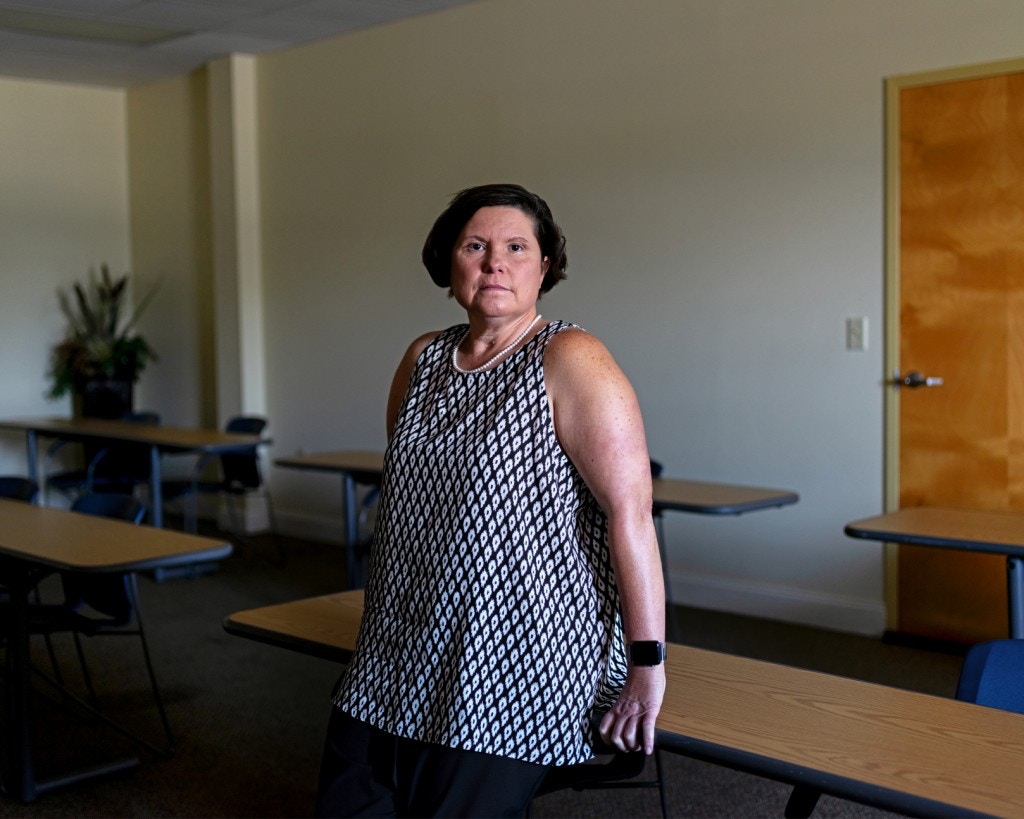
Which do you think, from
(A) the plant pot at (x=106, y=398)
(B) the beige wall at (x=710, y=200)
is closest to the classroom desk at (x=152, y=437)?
(A) the plant pot at (x=106, y=398)

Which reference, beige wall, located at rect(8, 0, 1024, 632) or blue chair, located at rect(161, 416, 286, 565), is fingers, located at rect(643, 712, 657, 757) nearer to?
beige wall, located at rect(8, 0, 1024, 632)

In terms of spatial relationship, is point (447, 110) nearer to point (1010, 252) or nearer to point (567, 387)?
point (1010, 252)

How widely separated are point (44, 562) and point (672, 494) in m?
2.26

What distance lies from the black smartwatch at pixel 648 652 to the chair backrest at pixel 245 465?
494cm

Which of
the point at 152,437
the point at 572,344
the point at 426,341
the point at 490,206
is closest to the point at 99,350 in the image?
the point at 152,437

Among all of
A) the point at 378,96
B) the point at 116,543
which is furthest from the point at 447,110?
the point at 116,543

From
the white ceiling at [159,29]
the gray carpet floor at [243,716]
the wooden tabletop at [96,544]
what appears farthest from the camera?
the white ceiling at [159,29]

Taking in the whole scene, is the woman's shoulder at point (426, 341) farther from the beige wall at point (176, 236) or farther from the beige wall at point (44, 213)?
the beige wall at point (44, 213)

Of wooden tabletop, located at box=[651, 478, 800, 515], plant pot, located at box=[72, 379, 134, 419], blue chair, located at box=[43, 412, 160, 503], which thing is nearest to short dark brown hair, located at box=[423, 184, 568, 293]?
wooden tabletop, located at box=[651, 478, 800, 515]

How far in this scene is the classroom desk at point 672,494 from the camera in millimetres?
4109

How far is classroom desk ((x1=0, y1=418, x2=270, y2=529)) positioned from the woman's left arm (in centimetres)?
450

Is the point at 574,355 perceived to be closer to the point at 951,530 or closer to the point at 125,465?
the point at 951,530

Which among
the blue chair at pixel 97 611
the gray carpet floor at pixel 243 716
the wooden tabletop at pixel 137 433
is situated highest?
the wooden tabletop at pixel 137 433

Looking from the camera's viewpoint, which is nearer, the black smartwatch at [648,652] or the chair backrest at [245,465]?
the black smartwatch at [648,652]
